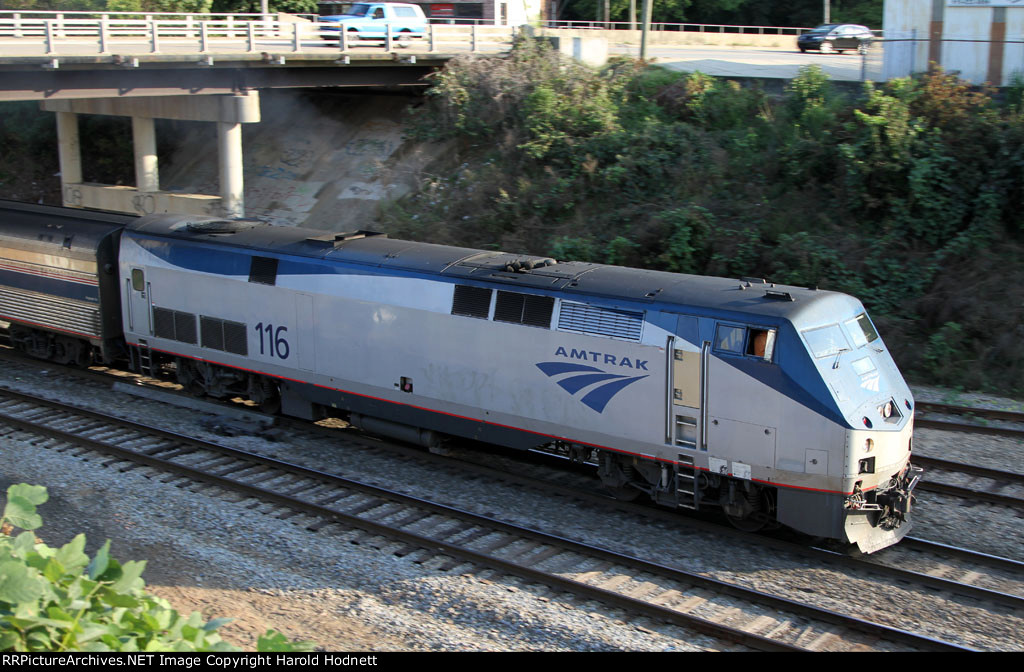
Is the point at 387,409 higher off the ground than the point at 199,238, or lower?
lower

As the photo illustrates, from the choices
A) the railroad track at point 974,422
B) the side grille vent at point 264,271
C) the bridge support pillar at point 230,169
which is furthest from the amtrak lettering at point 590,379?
the bridge support pillar at point 230,169

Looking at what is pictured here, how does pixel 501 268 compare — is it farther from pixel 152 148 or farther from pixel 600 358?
pixel 152 148

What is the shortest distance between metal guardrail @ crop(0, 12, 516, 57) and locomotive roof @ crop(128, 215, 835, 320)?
1052 cm

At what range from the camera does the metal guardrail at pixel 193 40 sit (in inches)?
990

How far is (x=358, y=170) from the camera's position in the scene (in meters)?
31.8

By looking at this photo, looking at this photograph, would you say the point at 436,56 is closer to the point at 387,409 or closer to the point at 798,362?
the point at 387,409

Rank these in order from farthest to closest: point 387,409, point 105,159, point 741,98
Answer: point 105,159 < point 741,98 < point 387,409

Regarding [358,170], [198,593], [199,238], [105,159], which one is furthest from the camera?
[105,159]

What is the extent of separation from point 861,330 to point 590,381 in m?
3.51

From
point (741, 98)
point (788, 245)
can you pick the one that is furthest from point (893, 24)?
point (788, 245)

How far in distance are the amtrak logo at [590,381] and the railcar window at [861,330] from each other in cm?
266

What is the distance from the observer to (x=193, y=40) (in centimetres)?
2822

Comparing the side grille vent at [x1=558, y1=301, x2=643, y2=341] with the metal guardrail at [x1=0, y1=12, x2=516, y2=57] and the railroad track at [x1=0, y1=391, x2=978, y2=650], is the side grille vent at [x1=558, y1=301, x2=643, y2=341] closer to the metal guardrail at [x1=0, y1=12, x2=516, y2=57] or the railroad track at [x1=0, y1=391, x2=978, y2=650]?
the railroad track at [x1=0, y1=391, x2=978, y2=650]

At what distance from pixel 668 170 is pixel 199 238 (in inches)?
519
